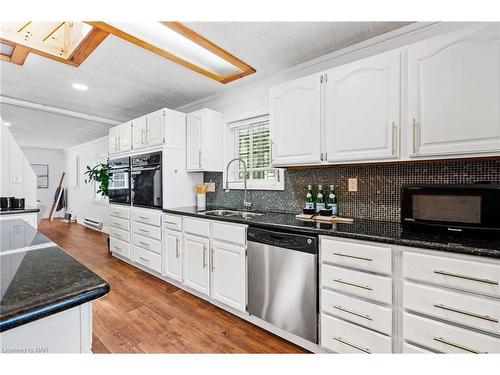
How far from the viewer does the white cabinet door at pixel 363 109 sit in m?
1.63

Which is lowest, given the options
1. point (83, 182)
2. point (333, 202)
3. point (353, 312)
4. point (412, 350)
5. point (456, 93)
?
point (412, 350)

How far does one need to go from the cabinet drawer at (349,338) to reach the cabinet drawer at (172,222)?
1721 mm

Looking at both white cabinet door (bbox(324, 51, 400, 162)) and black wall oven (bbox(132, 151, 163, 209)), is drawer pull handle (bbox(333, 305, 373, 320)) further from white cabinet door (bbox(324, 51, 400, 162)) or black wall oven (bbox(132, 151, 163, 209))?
black wall oven (bbox(132, 151, 163, 209))

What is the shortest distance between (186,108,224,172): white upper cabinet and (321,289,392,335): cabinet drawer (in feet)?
6.58

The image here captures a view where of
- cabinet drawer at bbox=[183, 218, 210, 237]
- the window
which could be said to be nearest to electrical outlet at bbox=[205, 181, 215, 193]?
the window

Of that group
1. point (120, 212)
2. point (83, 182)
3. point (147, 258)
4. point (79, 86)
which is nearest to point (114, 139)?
point (79, 86)

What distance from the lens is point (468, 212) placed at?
1337 millimetres

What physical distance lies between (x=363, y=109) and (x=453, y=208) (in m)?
0.85

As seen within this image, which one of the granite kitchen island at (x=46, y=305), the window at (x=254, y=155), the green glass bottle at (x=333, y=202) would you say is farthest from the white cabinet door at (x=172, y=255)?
the granite kitchen island at (x=46, y=305)

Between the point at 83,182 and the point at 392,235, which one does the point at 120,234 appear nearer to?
the point at 392,235

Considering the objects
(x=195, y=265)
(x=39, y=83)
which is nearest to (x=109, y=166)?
(x=39, y=83)

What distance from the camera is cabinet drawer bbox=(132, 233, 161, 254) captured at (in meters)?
2.96

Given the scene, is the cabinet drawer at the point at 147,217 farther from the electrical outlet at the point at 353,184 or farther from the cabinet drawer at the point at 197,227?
the electrical outlet at the point at 353,184

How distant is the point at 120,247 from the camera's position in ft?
11.9
